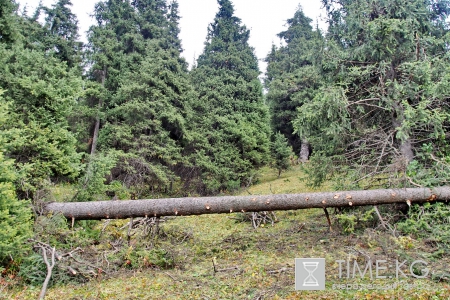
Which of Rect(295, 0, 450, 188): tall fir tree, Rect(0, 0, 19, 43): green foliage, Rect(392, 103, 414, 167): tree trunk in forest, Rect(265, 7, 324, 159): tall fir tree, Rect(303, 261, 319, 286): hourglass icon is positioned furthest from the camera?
Rect(265, 7, 324, 159): tall fir tree

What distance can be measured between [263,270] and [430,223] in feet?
13.5

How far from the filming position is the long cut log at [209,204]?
6762 millimetres

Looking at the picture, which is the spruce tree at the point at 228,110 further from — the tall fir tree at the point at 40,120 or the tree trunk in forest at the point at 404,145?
the tree trunk in forest at the point at 404,145

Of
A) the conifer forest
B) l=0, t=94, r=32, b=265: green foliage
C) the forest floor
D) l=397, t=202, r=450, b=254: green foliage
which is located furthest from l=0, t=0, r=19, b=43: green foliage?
l=397, t=202, r=450, b=254: green foliage

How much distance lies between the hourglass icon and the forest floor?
0.18 metres

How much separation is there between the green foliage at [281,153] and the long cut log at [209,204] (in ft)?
39.3

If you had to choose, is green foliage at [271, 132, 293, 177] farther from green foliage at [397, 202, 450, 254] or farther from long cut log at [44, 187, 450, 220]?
green foliage at [397, 202, 450, 254]

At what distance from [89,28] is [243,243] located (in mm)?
19232

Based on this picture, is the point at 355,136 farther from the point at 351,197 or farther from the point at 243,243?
the point at 243,243

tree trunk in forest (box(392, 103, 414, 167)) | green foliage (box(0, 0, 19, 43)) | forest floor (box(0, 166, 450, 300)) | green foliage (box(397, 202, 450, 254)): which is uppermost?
green foliage (box(0, 0, 19, 43))

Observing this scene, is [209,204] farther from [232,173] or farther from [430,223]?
[232,173]

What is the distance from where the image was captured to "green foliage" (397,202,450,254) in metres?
5.84

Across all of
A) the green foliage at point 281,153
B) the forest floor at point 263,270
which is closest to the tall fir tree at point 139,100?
the green foliage at point 281,153

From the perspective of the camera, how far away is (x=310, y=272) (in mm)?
4684
